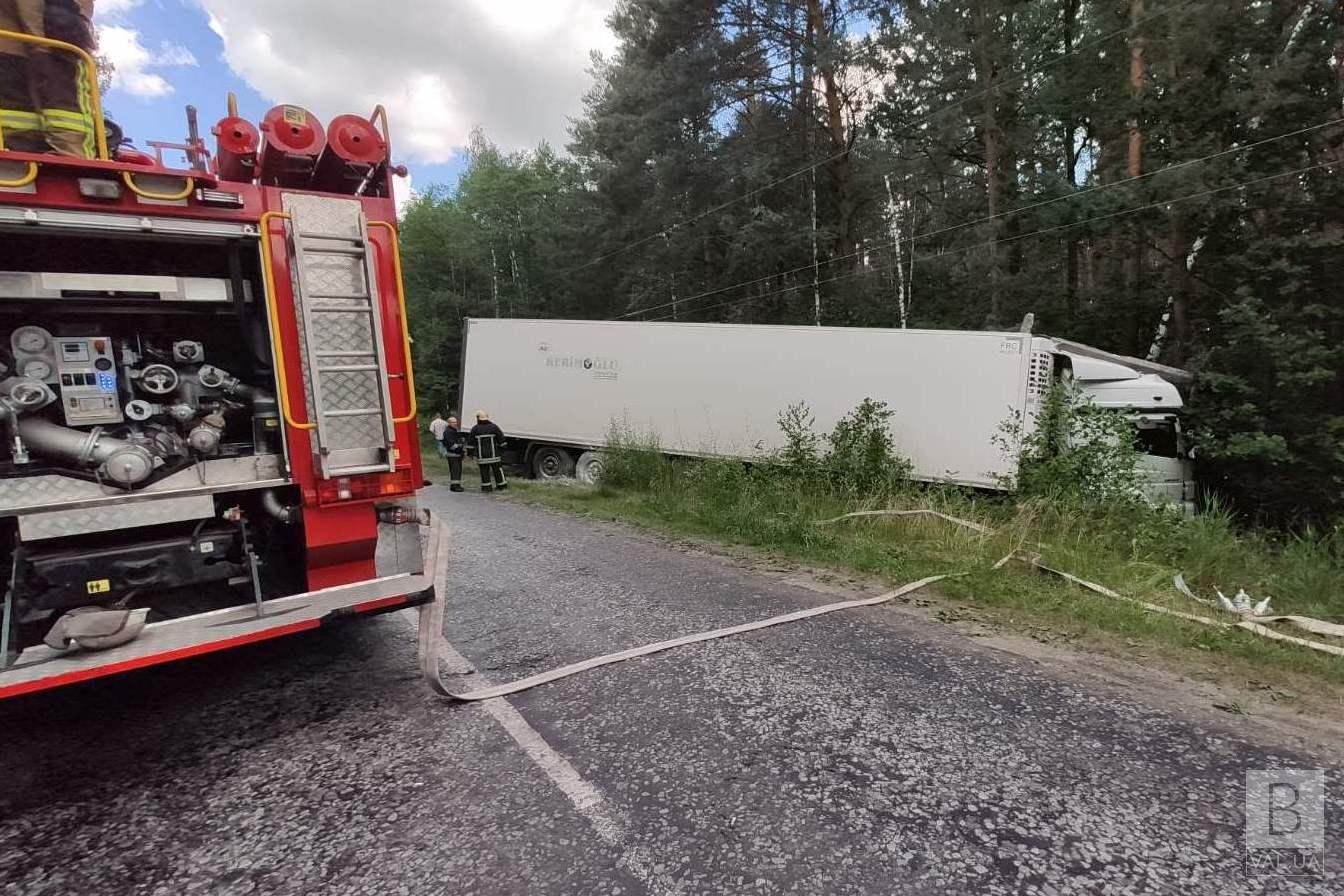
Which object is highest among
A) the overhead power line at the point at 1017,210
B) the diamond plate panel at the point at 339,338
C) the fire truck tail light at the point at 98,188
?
the overhead power line at the point at 1017,210

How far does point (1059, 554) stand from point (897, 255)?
18481 millimetres

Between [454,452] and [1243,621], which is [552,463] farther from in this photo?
[1243,621]

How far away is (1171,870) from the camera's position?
2.28 meters

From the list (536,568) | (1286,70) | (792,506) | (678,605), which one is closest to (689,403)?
(792,506)

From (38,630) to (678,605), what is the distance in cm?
368

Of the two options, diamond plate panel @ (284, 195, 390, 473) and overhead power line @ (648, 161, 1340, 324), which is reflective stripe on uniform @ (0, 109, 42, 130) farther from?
overhead power line @ (648, 161, 1340, 324)

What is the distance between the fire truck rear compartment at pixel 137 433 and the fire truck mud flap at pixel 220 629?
29 centimetres

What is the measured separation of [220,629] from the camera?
10.1ft

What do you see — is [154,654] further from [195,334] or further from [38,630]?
[195,334]

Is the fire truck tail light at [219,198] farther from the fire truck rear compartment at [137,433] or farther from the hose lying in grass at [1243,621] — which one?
the hose lying in grass at [1243,621]

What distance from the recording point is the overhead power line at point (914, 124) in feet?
47.5

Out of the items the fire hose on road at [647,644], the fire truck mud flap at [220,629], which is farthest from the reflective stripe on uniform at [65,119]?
the fire hose on road at [647,644]

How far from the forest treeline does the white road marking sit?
Answer: 495 inches

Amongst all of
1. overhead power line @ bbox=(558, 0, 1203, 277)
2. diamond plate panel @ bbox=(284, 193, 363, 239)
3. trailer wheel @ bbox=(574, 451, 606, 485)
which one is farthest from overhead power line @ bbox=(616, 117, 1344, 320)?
diamond plate panel @ bbox=(284, 193, 363, 239)
